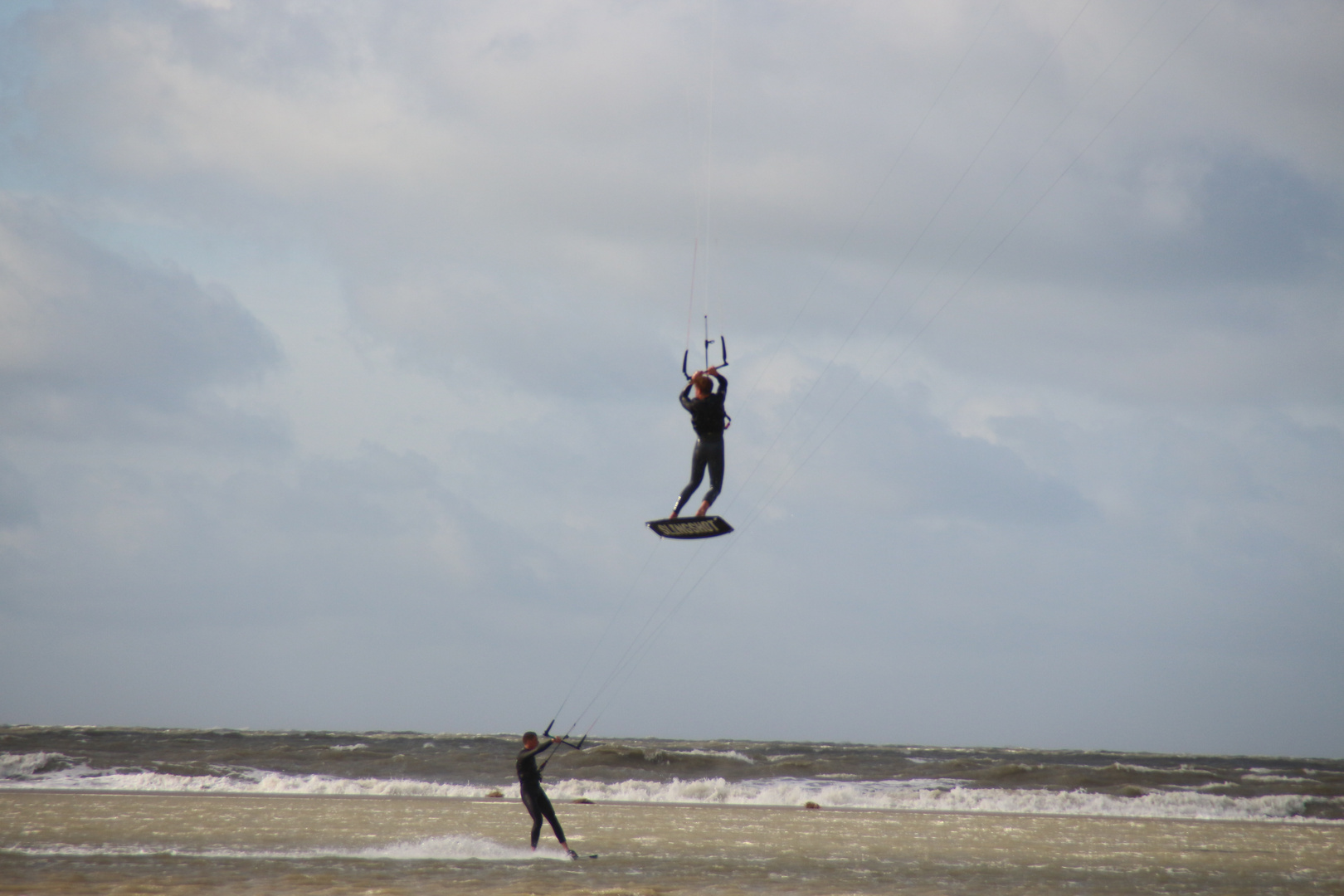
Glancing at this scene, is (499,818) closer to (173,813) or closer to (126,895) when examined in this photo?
(173,813)

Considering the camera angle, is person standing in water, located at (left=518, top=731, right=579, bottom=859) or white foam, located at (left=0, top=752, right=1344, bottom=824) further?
white foam, located at (left=0, top=752, right=1344, bottom=824)

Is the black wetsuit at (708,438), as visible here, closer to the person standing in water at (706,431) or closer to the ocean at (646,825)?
the person standing in water at (706,431)

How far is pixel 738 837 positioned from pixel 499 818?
16.9 feet

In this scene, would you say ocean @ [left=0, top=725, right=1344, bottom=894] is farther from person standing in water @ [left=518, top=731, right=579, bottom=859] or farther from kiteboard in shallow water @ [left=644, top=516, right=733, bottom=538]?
kiteboard in shallow water @ [left=644, top=516, right=733, bottom=538]

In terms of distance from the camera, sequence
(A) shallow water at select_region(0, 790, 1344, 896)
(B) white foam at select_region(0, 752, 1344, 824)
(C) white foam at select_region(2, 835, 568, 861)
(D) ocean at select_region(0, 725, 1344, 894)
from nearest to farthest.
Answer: (A) shallow water at select_region(0, 790, 1344, 896) < (D) ocean at select_region(0, 725, 1344, 894) < (C) white foam at select_region(2, 835, 568, 861) < (B) white foam at select_region(0, 752, 1344, 824)

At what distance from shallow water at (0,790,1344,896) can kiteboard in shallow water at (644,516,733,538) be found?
4240mm

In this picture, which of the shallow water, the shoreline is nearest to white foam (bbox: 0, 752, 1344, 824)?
the shoreline

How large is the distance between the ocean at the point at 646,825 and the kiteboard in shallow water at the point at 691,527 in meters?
4.24

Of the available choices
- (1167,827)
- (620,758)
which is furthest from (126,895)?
(620,758)

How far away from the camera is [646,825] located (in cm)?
1998

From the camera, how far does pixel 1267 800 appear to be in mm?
29578

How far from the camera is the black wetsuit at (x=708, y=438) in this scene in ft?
43.9

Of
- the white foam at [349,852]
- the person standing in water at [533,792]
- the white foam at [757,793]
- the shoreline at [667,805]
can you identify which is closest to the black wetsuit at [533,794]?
the person standing in water at [533,792]

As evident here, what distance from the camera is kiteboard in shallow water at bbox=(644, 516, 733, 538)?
12.8 m
